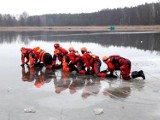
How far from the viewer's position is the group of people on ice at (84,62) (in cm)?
1121

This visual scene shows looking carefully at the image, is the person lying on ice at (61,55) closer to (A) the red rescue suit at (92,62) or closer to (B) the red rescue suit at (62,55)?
(B) the red rescue suit at (62,55)

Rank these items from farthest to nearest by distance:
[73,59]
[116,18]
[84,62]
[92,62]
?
[116,18], [73,59], [84,62], [92,62]

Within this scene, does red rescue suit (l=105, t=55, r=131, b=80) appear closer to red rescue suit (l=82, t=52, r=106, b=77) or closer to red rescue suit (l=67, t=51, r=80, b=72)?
red rescue suit (l=82, t=52, r=106, b=77)

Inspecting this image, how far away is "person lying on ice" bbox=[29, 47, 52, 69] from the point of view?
546 inches

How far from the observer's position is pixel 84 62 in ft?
40.9

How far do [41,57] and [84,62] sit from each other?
246cm

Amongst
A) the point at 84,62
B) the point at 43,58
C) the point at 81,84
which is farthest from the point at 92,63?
the point at 43,58

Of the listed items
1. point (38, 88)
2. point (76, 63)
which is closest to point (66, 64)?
point (76, 63)

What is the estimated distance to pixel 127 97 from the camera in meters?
8.86

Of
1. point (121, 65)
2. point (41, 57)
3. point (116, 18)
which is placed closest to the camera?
point (121, 65)

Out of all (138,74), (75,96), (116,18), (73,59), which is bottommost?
(75,96)

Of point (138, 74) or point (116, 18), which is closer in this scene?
point (138, 74)

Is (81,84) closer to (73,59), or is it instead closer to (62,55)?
(73,59)

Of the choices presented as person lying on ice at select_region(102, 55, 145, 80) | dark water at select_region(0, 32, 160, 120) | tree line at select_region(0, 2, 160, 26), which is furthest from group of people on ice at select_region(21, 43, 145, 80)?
tree line at select_region(0, 2, 160, 26)
